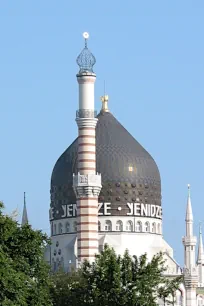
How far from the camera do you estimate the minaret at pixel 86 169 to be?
84.9 meters

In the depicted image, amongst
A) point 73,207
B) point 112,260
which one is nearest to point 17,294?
point 112,260

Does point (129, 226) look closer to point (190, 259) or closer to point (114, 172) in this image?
point (114, 172)

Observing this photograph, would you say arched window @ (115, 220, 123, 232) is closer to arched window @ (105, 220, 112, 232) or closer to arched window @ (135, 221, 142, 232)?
arched window @ (105, 220, 112, 232)

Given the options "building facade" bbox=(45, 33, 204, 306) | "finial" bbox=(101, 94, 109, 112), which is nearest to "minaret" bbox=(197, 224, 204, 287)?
"building facade" bbox=(45, 33, 204, 306)

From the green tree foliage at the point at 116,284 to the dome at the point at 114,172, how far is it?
37.9m

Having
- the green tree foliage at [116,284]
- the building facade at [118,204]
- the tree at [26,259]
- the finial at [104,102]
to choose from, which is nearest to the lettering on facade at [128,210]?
the building facade at [118,204]

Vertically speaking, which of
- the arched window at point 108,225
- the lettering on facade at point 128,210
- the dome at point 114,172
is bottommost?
the arched window at point 108,225

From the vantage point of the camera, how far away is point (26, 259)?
51.7 metres

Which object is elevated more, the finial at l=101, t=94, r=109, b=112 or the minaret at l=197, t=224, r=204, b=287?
the finial at l=101, t=94, r=109, b=112

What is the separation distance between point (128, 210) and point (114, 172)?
2.84 meters

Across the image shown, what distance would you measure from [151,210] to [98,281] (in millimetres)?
42193

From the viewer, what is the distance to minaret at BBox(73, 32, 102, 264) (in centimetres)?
8494

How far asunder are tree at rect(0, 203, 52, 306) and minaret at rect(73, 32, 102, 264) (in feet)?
106

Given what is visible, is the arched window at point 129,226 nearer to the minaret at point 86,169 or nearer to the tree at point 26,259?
the minaret at point 86,169
